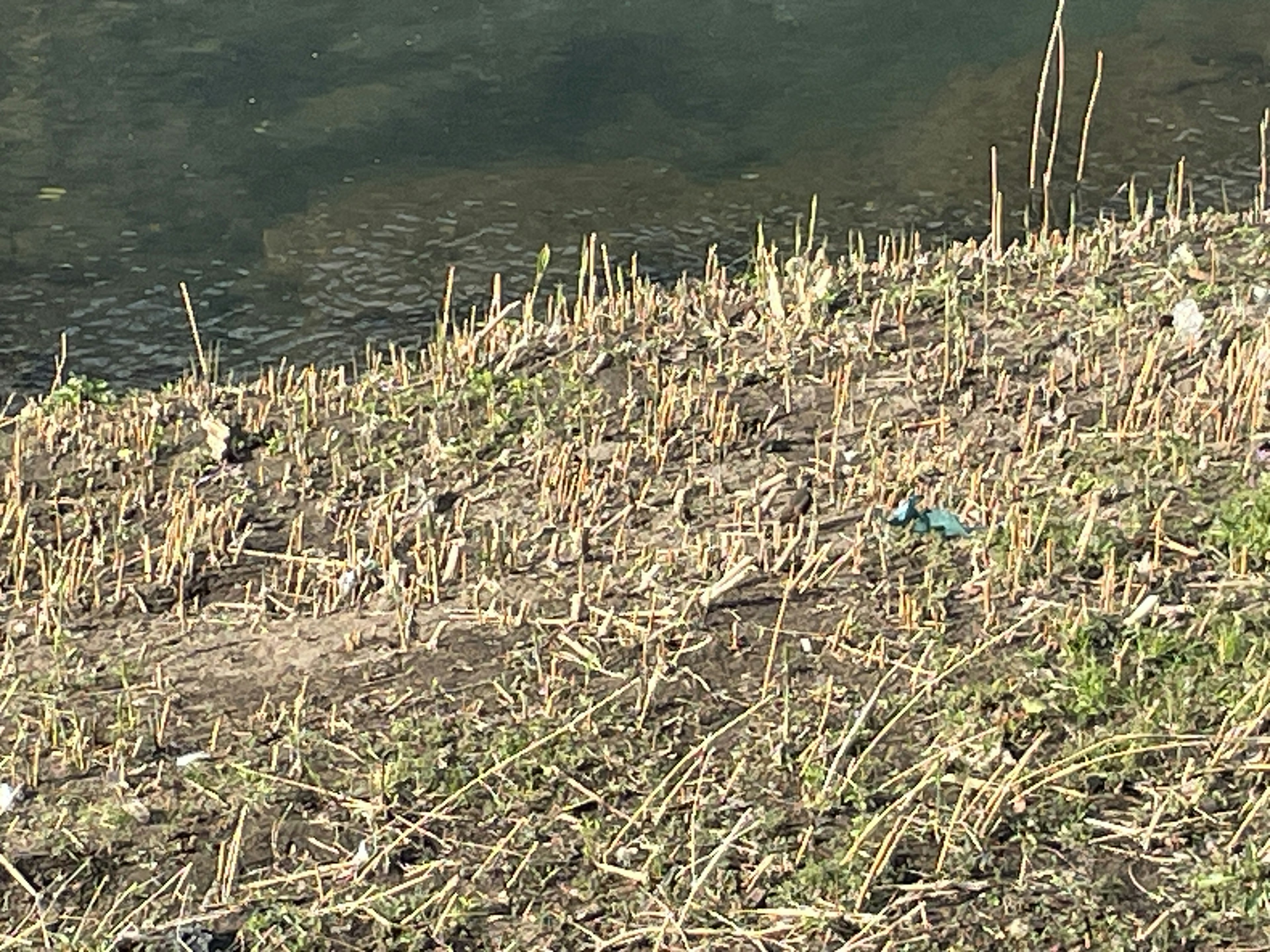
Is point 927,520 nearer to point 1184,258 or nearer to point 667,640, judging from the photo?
point 667,640

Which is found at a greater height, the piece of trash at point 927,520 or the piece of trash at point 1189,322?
the piece of trash at point 1189,322

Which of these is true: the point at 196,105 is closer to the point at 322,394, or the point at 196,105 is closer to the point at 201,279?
the point at 201,279

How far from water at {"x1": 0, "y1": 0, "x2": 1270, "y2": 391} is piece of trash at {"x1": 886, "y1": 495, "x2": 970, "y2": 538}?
11.9 ft

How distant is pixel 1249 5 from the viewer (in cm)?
1368

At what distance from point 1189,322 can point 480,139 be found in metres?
5.55

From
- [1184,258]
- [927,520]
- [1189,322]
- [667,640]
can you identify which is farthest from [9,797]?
[1184,258]

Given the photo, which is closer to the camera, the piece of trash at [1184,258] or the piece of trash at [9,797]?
the piece of trash at [9,797]

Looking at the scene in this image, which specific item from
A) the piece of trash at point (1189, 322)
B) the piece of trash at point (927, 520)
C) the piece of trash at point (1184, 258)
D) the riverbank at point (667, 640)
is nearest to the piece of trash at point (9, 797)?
the riverbank at point (667, 640)

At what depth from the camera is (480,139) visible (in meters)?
10.7

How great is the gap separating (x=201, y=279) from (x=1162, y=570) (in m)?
5.51

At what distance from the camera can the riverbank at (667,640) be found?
369 cm

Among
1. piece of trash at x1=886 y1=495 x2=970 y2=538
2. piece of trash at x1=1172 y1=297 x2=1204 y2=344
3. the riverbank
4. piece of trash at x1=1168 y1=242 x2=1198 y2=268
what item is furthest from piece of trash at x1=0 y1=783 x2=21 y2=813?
piece of trash at x1=1168 y1=242 x2=1198 y2=268

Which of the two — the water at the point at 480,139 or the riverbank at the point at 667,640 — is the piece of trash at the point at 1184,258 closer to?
the riverbank at the point at 667,640

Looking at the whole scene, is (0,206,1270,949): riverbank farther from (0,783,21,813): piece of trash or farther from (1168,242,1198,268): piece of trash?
(1168,242,1198,268): piece of trash
